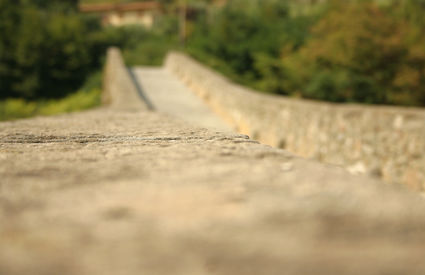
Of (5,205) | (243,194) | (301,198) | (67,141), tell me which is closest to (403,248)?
(301,198)

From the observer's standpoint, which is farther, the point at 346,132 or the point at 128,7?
the point at 128,7

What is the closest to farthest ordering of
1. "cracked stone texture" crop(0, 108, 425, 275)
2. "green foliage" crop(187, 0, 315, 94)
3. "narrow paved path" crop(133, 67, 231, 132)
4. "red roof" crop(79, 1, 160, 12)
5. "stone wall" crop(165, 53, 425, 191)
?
"cracked stone texture" crop(0, 108, 425, 275)
"stone wall" crop(165, 53, 425, 191)
"narrow paved path" crop(133, 67, 231, 132)
"green foliage" crop(187, 0, 315, 94)
"red roof" crop(79, 1, 160, 12)

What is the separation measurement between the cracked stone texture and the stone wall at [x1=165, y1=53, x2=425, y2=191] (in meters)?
2.37

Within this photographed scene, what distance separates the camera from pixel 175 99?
33.9ft

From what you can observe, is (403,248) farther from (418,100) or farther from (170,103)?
(418,100)

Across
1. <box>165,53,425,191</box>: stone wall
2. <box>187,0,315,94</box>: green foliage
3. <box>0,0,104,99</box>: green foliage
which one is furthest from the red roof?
<box>165,53,425,191</box>: stone wall

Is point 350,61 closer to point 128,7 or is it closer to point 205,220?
point 205,220

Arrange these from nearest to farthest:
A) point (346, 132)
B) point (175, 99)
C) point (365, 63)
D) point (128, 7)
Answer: point (346, 132) < point (175, 99) < point (365, 63) < point (128, 7)

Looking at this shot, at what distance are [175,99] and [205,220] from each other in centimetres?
966

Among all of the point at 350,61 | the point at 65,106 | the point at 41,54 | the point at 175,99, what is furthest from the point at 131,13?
the point at 175,99

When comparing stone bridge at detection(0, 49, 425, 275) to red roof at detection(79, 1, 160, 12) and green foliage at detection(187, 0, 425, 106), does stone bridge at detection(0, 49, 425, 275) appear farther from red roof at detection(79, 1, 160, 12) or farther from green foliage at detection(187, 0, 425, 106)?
red roof at detection(79, 1, 160, 12)

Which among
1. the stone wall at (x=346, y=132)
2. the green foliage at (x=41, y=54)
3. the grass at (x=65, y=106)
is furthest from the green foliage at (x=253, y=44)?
the stone wall at (x=346, y=132)

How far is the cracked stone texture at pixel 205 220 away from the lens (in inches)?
26.0

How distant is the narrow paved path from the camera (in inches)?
322
